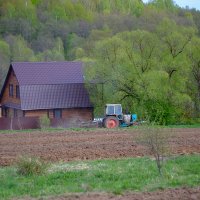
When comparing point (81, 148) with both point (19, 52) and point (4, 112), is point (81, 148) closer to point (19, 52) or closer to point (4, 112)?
point (4, 112)

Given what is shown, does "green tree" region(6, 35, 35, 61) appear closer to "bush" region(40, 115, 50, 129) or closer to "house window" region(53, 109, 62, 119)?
"house window" region(53, 109, 62, 119)

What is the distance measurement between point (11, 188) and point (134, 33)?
3569 cm

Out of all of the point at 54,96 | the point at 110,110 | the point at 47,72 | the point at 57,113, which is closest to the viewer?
the point at 110,110

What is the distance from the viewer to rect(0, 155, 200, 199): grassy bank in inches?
481

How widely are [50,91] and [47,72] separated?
2407 mm

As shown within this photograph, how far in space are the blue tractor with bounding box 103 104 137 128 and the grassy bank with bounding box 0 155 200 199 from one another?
2217 cm

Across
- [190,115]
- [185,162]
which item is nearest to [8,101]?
[190,115]

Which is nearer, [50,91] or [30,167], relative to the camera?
[30,167]

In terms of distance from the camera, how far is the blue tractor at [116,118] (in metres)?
39.1

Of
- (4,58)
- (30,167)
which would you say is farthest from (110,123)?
(4,58)

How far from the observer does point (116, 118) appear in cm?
3938

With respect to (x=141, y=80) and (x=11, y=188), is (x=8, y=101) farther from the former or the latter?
(x=11, y=188)

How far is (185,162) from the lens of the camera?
1633 centimetres

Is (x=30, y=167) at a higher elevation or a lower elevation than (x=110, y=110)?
lower
